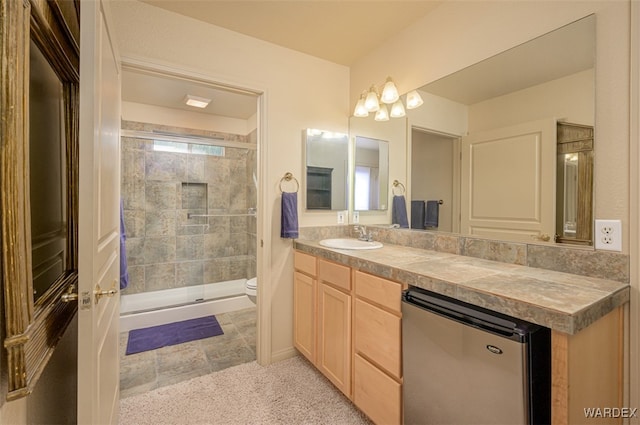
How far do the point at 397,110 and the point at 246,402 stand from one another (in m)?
2.24

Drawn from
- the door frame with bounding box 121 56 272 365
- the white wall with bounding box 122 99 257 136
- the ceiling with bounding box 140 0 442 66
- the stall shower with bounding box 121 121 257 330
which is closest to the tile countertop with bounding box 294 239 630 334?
the door frame with bounding box 121 56 272 365

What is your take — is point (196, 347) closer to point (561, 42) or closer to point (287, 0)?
point (287, 0)

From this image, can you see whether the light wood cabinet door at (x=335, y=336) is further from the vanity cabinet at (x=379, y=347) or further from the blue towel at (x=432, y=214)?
the blue towel at (x=432, y=214)

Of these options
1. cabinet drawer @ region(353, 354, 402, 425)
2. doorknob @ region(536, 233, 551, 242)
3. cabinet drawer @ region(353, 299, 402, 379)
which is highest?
doorknob @ region(536, 233, 551, 242)

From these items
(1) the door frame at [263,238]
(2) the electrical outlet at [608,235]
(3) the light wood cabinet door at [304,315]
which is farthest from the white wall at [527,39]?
(3) the light wood cabinet door at [304,315]

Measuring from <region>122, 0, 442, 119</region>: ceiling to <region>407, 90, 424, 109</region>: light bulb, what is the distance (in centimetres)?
48

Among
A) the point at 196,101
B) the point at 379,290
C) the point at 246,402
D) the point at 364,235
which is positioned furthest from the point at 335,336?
the point at 196,101

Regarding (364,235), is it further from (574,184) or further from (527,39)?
(527,39)

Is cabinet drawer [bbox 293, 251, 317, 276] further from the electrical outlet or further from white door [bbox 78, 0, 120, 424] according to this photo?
the electrical outlet

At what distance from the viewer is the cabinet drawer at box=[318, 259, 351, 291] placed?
67.3 inches

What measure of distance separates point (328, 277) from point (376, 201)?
868mm

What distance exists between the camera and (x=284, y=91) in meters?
2.32

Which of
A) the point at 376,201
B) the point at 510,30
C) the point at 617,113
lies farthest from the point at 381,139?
the point at 617,113

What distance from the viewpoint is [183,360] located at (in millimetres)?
2256
